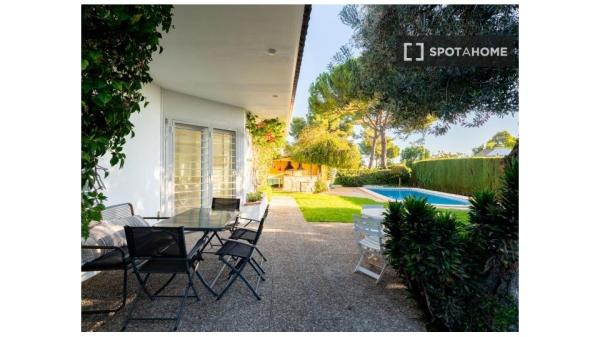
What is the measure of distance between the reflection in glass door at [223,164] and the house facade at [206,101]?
27 mm

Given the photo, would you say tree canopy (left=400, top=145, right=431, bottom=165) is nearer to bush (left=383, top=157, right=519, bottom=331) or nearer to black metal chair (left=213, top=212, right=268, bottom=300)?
bush (left=383, top=157, right=519, bottom=331)

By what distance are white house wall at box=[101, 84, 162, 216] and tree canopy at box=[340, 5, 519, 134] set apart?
4.09 m

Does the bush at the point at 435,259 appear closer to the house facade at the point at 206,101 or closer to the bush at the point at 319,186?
the house facade at the point at 206,101

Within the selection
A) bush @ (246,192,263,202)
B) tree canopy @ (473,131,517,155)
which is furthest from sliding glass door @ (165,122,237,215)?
tree canopy @ (473,131,517,155)

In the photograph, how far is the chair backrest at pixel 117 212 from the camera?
3.89 metres

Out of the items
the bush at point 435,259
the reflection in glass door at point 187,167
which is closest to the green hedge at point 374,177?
the reflection in glass door at point 187,167

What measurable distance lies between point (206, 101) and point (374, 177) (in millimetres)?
14938

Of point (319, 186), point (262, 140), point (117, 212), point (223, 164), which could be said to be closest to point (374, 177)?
point (319, 186)
